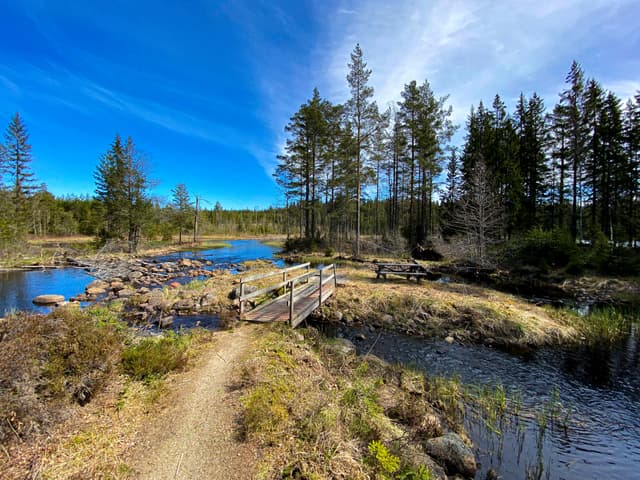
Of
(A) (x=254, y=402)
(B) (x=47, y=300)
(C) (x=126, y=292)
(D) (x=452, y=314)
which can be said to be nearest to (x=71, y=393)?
(A) (x=254, y=402)

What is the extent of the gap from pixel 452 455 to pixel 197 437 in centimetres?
362

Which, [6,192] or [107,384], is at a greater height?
[6,192]

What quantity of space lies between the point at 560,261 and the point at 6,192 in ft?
158

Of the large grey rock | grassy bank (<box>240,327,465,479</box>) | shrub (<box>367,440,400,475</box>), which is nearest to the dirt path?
grassy bank (<box>240,327,465,479</box>)

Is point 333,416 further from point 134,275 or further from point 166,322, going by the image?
point 134,275

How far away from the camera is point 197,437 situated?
3.50 metres

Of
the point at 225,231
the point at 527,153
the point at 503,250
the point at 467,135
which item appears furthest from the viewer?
the point at 225,231

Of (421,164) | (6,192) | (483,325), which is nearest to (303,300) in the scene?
(483,325)

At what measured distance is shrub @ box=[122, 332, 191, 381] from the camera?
4.81 meters

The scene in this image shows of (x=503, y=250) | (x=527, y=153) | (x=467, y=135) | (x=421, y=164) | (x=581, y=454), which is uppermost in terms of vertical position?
(x=467, y=135)

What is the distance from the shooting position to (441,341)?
9102mm

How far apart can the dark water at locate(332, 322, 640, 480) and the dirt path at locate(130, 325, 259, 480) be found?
12.1 ft

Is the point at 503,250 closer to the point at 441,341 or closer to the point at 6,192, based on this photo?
the point at 441,341

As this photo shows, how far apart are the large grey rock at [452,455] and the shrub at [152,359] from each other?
4563 millimetres
